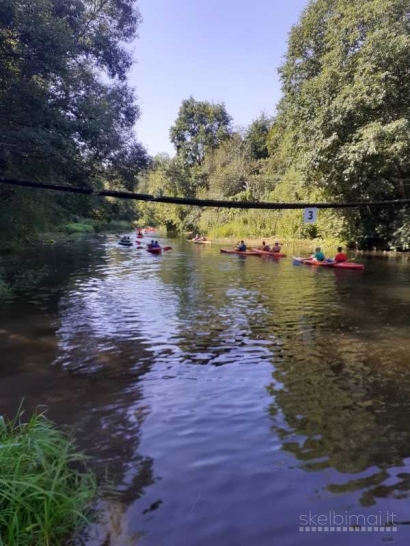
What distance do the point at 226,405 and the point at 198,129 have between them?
58147 millimetres

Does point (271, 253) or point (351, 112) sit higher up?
point (351, 112)

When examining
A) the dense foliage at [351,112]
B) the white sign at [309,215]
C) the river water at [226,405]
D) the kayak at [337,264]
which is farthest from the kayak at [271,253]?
the white sign at [309,215]

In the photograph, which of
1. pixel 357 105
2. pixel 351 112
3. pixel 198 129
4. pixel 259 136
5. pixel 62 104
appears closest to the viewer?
pixel 62 104

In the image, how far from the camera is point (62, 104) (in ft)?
43.1

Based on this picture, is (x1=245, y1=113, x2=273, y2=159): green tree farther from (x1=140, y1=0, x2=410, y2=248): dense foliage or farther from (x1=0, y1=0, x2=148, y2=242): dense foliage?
(x1=0, y1=0, x2=148, y2=242): dense foliage

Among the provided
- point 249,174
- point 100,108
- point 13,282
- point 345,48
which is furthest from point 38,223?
point 249,174

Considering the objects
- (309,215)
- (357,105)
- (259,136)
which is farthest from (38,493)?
(259,136)

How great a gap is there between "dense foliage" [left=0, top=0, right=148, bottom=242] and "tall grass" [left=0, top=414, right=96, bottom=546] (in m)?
7.00

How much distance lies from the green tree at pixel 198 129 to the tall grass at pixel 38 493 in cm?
5601

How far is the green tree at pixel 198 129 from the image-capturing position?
192ft

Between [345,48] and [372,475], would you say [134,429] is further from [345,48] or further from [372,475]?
[345,48]

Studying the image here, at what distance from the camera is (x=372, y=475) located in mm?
3961

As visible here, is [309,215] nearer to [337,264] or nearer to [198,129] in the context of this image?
[337,264]

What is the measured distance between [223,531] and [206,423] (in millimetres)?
1719
